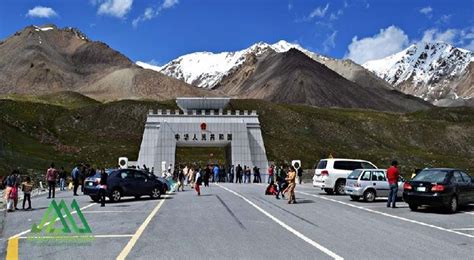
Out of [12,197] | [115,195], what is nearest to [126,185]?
[115,195]

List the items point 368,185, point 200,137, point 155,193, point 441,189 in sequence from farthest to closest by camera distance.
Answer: point 200,137 < point 155,193 < point 368,185 < point 441,189

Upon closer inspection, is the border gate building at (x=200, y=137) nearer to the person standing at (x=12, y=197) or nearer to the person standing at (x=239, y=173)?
the person standing at (x=239, y=173)

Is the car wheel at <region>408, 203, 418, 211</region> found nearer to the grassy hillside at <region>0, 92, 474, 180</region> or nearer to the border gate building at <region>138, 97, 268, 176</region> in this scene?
the border gate building at <region>138, 97, 268, 176</region>

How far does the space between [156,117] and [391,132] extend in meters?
102

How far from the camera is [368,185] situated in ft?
86.7

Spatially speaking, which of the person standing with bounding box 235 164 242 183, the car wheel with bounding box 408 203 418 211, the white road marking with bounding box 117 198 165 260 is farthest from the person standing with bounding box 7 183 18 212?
the person standing with bounding box 235 164 242 183

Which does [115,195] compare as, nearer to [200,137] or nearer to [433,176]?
[433,176]

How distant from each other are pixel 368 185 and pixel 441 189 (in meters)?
6.02

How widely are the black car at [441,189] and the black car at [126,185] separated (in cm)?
1289

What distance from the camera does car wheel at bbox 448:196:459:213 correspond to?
68.4ft

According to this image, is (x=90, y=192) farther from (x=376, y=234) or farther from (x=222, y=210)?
(x=376, y=234)

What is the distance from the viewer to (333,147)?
12588cm

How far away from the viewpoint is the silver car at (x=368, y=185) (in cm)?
2633

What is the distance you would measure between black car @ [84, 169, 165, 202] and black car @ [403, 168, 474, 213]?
42.3 feet
